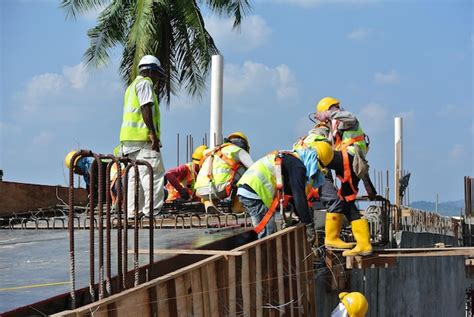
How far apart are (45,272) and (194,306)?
127 cm

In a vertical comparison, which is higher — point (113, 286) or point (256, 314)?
point (113, 286)

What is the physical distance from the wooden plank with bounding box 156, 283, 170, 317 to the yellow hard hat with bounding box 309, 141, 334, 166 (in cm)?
330

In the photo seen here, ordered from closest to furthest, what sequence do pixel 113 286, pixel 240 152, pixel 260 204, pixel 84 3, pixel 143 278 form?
pixel 113 286, pixel 143 278, pixel 260 204, pixel 240 152, pixel 84 3

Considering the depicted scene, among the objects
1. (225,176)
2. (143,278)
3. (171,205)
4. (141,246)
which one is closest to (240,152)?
(225,176)

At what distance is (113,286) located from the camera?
448cm

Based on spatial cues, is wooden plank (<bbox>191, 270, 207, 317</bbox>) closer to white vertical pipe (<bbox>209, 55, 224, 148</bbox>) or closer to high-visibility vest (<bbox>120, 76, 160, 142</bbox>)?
high-visibility vest (<bbox>120, 76, 160, 142</bbox>)

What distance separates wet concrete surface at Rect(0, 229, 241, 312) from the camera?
4.33 m

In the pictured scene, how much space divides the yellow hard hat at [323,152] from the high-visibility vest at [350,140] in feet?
1.53

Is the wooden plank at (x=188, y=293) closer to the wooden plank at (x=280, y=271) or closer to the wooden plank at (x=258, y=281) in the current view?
the wooden plank at (x=258, y=281)

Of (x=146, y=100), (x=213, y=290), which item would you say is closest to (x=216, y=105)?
(x=146, y=100)

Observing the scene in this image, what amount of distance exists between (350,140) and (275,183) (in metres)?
1.39

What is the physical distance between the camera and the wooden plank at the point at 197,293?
457cm

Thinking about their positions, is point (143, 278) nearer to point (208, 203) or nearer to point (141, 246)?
point (141, 246)

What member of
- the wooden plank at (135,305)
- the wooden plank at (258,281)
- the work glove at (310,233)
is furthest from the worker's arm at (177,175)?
the wooden plank at (135,305)
